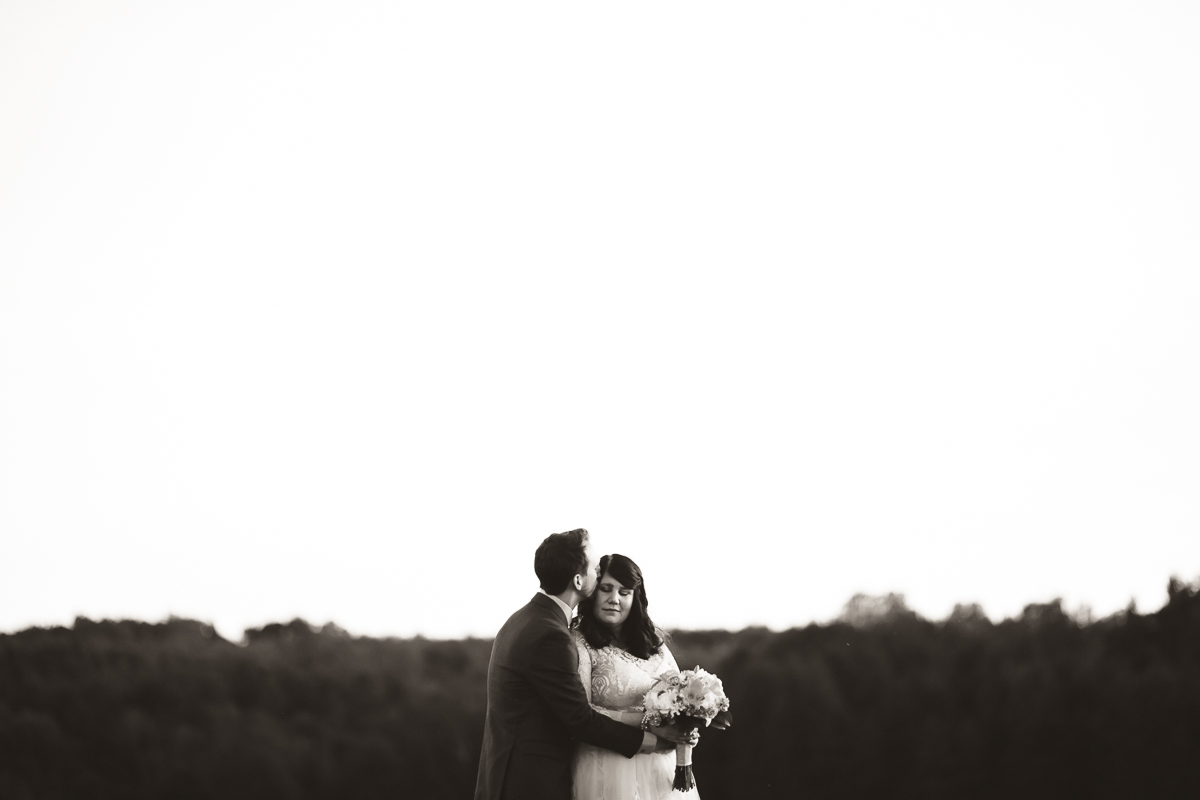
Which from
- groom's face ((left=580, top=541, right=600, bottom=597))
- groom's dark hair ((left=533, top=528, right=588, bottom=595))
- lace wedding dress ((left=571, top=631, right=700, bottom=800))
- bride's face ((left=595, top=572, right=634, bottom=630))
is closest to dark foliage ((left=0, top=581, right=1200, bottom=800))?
lace wedding dress ((left=571, top=631, right=700, bottom=800))

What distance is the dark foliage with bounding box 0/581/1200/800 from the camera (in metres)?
9.40

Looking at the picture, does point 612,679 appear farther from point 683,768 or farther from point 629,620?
point 683,768

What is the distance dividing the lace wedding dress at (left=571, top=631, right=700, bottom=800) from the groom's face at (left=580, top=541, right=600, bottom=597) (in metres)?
0.31

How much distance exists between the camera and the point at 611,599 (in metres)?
4.89

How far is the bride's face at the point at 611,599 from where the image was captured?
16.0 ft

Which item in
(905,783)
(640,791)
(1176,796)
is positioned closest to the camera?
(640,791)

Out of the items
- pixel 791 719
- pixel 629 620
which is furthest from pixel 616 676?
pixel 791 719

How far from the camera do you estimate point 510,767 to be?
450 centimetres

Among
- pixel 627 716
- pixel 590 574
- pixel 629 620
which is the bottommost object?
pixel 627 716

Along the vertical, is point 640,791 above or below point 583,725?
below

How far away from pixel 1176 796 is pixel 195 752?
30.0ft

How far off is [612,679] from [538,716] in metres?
0.50

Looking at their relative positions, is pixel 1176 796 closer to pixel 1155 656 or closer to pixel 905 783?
pixel 1155 656

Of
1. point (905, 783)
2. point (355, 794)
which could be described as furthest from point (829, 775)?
point (355, 794)
